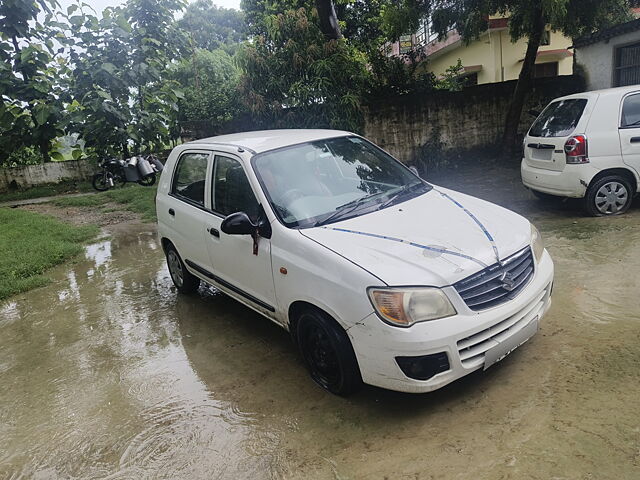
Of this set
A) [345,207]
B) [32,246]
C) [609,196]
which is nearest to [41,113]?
[32,246]

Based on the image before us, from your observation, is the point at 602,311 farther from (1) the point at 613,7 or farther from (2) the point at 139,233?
(1) the point at 613,7

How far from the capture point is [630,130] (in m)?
5.99

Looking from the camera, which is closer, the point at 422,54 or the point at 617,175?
the point at 617,175

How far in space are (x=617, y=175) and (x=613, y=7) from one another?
6.49 m

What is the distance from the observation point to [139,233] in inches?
343

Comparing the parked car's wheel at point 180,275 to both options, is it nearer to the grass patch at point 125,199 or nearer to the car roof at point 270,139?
the car roof at point 270,139

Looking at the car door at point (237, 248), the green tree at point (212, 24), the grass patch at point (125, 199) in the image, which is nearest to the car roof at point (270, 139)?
the car door at point (237, 248)

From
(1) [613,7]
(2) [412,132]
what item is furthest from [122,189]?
(1) [613,7]

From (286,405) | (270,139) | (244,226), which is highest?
(270,139)

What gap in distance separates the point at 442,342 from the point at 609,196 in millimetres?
4745

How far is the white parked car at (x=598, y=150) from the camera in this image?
19.7 feet

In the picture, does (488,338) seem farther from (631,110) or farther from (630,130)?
(631,110)

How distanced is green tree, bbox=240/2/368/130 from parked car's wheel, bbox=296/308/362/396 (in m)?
7.87

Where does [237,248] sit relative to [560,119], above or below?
below
